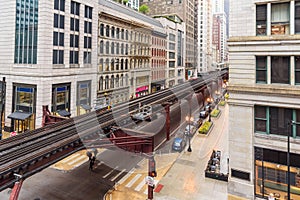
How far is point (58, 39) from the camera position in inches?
1313

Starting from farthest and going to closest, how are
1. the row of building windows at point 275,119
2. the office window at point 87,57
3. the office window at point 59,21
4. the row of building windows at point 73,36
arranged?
the office window at point 87,57 → the row of building windows at point 73,36 → the office window at point 59,21 → the row of building windows at point 275,119

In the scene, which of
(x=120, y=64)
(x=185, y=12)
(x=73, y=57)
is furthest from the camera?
(x=185, y=12)

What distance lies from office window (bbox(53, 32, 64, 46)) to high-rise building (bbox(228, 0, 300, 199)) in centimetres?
2474

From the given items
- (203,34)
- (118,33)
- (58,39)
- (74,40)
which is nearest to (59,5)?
(58,39)

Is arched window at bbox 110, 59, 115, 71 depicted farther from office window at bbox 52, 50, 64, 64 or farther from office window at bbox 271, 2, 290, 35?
office window at bbox 271, 2, 290, 35

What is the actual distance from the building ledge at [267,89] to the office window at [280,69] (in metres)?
0.59

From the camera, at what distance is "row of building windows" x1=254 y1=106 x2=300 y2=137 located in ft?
54.4

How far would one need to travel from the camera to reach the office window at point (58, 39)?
1293 inches

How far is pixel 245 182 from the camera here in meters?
18.0

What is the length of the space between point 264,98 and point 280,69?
241 cm

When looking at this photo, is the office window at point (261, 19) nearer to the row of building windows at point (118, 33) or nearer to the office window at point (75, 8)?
the office window at point (75, 8)

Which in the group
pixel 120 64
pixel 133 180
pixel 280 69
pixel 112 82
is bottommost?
pixel 133 180

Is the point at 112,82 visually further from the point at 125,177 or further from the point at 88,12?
the point at 125,177

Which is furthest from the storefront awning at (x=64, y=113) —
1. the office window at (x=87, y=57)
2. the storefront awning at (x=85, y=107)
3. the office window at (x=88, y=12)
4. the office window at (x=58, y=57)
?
the office window at (x=88, y=12)
